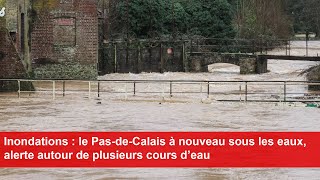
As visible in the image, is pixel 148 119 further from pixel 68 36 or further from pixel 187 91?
pixel 68 36

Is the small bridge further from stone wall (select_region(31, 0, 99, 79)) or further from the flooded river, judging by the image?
the flooded river

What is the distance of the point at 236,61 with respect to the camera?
67.1 metres

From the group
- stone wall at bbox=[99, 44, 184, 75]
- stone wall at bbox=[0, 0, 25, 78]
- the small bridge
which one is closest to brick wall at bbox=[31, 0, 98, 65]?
stone wall at bbox=[99, 44, 184, 75]

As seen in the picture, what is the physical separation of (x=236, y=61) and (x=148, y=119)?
122 feet

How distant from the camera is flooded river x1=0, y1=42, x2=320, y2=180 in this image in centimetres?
2011

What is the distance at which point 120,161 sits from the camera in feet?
68.3

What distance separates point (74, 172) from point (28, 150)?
4.84ft

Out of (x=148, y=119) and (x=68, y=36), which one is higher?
(x=68, y=36)

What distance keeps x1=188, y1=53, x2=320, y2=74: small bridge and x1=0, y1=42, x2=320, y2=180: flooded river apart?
27.1 meters

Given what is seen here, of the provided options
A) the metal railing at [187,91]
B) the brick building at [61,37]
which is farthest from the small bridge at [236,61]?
the brick building at [61,37]

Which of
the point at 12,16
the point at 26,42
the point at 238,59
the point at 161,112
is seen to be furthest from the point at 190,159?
the point at 238,59

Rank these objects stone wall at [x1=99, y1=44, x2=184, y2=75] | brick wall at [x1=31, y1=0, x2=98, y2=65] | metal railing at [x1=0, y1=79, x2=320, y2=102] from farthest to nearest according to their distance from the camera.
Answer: stone wall at [x1=99, y1=44, x2=184, y2=75], brick wall at [x1=31, y1=0, x2=98, y2=65], metal railing at [x1=0, y1=79, x2=320, y2=102]

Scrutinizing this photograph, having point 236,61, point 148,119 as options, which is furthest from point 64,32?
point 148,119

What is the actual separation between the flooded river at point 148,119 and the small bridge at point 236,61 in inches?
1068
